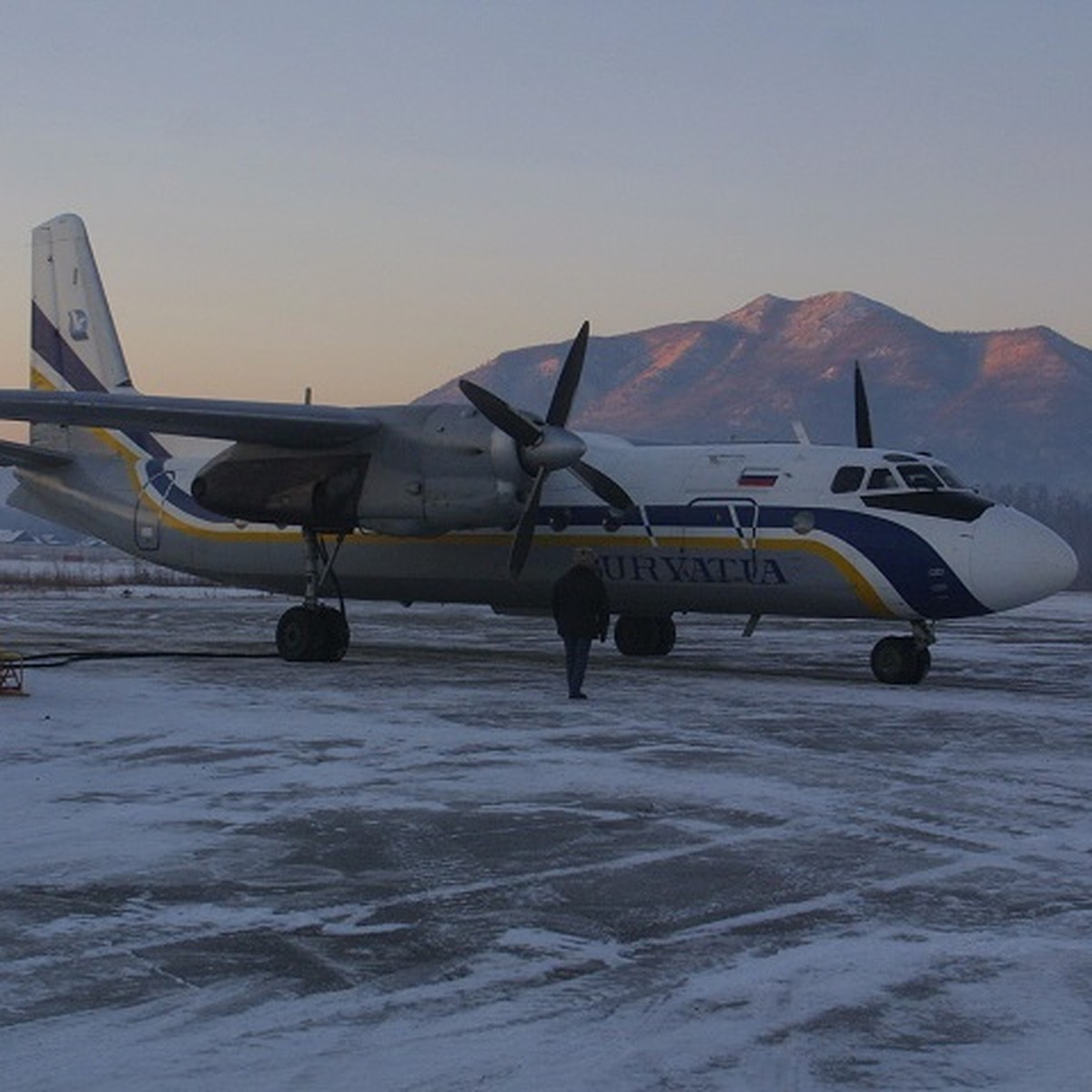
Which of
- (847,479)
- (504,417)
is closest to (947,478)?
(847,479)

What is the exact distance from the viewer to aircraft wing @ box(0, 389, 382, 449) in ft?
72.7

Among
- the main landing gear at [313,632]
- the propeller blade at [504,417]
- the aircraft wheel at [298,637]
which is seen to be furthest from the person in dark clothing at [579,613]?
the aircraft wheel at [298,637]

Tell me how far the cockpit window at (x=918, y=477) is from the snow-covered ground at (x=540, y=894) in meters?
4.05

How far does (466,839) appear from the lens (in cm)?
1027

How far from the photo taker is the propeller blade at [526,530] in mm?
22672

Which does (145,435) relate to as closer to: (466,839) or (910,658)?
(910,658)

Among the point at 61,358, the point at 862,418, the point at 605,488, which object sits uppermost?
the point at 61,358

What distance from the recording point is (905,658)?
21203 mm

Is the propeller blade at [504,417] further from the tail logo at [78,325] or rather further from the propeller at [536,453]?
the tail logo at [78,325]

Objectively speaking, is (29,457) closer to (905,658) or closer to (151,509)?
(151,509)

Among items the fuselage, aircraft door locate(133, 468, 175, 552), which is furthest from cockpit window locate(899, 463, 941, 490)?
aircraft door locate(133, 468, 175, 552)

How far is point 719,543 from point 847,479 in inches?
80.9

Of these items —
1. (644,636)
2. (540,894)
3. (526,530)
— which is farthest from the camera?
(644,636)

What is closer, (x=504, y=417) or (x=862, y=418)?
(x=504, y=417)
